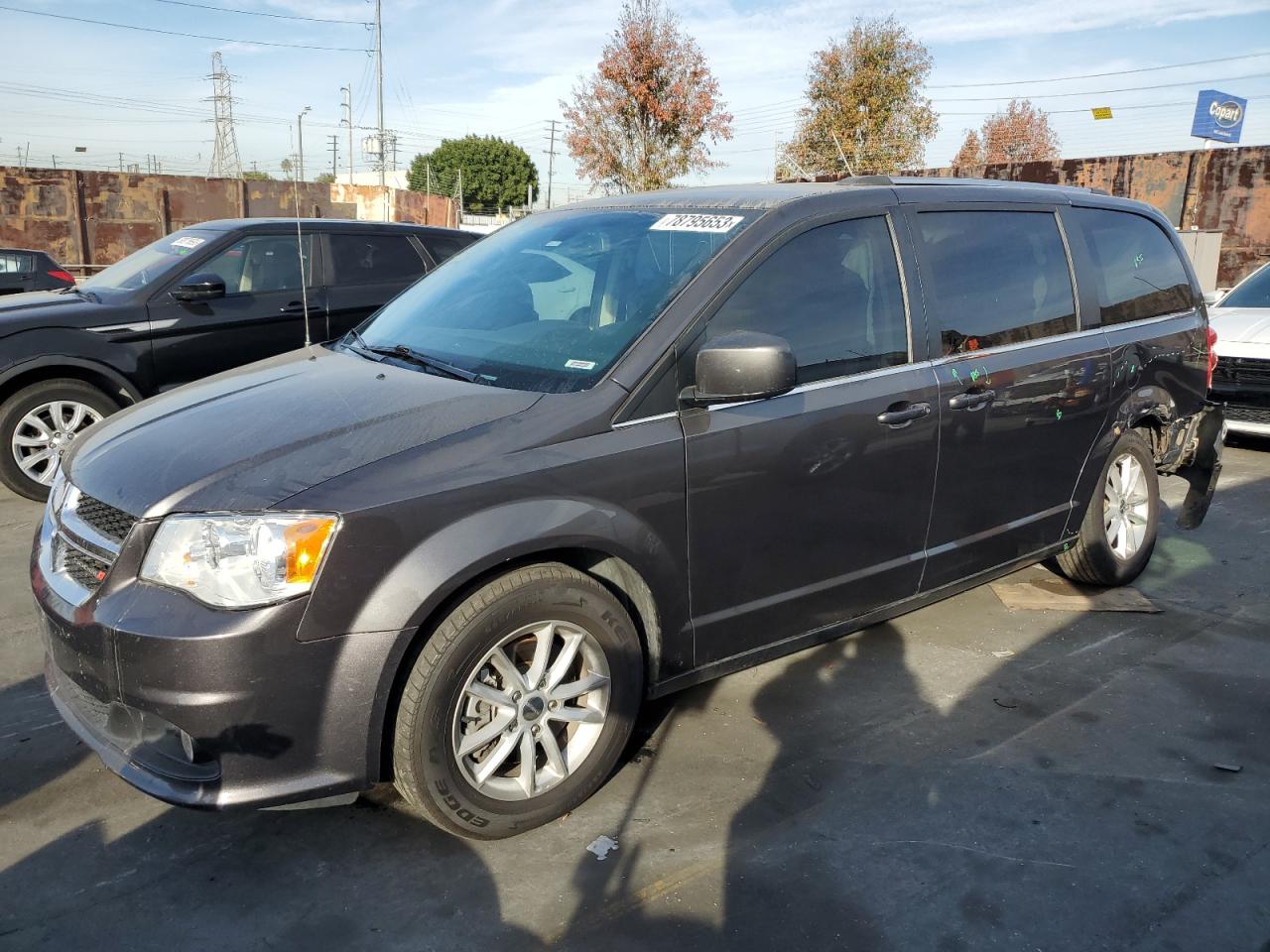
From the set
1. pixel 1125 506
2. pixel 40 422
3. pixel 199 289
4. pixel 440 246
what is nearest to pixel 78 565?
pixel 40 422

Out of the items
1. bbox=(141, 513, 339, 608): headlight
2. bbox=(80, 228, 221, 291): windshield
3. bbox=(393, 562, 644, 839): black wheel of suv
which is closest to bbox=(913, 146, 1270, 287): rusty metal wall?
bbox=(80, 228, 221, 291): windshield

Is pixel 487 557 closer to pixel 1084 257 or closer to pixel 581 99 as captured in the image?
pixel 1084 257

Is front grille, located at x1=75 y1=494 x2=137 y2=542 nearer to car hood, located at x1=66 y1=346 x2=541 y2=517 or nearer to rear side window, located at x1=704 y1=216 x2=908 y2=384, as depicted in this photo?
car hood, located at x1=66 y1=346 x2=541 y2=517

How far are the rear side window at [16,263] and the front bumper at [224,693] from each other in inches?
487

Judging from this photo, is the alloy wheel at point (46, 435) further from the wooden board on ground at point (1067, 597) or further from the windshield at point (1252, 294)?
the windshield at point (1252, 294)

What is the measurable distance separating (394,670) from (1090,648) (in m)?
3.09

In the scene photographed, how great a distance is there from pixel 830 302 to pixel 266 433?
1.86 m

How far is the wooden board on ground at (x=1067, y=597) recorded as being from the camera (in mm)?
4664

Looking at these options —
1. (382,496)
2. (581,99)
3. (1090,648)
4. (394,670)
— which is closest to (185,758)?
(394,670)

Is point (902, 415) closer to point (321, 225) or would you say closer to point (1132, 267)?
point (1132, 267)

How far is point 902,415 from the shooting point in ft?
11.3

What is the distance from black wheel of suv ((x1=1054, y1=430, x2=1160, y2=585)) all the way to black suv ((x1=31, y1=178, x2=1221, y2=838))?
0.35 meters

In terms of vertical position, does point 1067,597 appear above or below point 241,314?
below

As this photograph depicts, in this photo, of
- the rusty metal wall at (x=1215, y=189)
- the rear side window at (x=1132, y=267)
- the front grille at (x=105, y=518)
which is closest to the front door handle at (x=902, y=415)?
the rear side window at (x=1132, y=267)
